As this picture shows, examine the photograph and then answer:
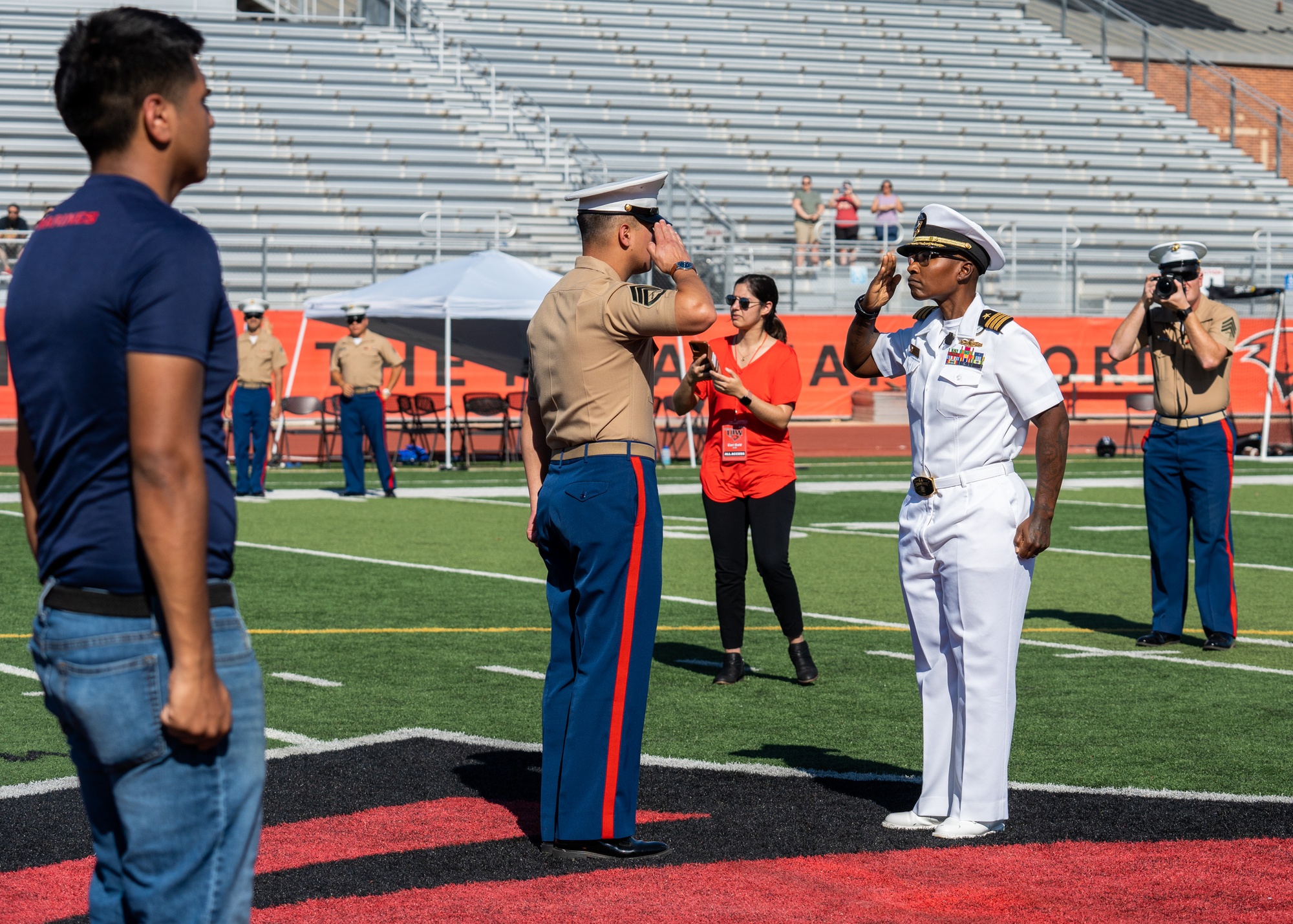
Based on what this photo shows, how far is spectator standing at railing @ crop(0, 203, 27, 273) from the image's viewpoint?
24250 mm

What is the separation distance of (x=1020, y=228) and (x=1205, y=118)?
1294 cm

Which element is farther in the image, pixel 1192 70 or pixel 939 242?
pixel 1192 70

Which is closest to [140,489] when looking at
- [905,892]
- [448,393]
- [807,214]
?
[905,892]

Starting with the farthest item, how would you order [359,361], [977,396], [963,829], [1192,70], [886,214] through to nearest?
1. [1192,70]
2. [886,214]
3. [359,361]
4. [977,396]
5. [963,829]

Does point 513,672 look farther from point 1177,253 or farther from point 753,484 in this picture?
point 1177,253

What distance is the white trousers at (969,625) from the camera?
5344 millimetres

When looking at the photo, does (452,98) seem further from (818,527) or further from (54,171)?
(818,527)

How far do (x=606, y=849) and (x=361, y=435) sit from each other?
14747 mm

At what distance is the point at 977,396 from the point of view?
545 centimetres

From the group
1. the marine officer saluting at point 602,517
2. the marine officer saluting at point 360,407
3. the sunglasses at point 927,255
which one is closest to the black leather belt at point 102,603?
the marine officer saluting at point 602,517

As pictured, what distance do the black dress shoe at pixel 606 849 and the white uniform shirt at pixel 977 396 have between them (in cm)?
141

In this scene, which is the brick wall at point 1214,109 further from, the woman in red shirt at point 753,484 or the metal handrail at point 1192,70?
the woman in red shirt at point 753,484

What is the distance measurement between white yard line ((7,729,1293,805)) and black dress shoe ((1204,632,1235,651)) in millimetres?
3590

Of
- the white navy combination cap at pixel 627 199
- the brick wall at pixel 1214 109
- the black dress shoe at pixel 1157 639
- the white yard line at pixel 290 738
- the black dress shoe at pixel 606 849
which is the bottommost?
the white yard line at pixel 290 738
